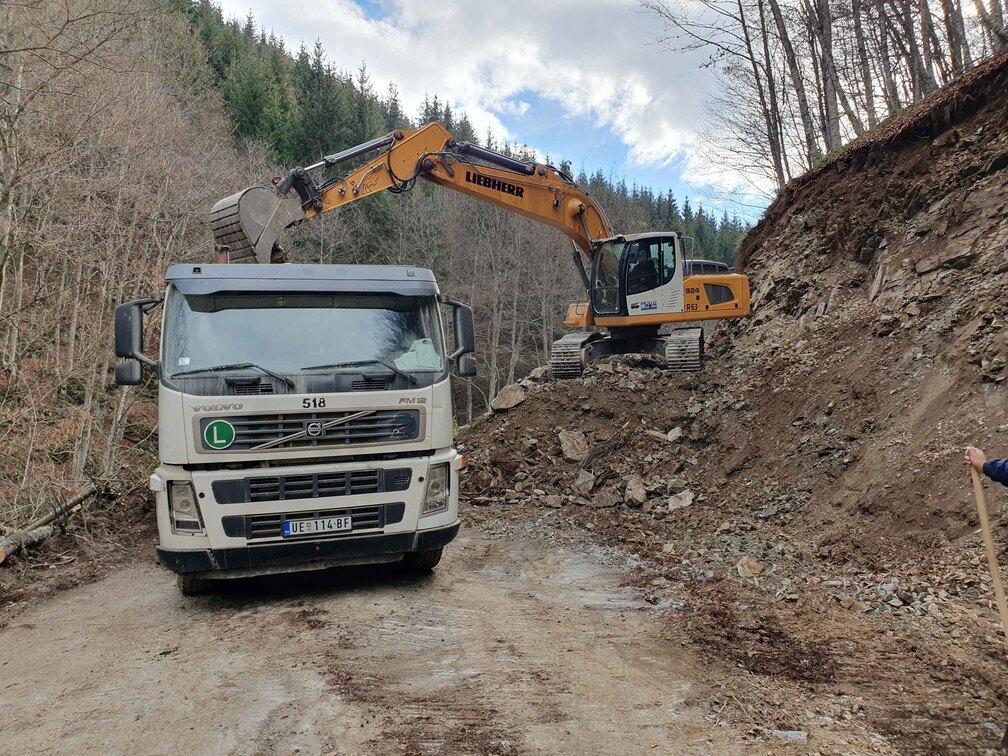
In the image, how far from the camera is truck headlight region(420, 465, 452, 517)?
5.39m

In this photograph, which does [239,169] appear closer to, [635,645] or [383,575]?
[383,575]

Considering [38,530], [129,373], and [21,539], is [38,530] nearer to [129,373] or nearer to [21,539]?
[21,539]

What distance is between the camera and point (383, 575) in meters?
6.01

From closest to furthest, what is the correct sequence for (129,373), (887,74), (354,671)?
(354,671), (129,373), (887,74)

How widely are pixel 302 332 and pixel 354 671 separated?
261 centimetres

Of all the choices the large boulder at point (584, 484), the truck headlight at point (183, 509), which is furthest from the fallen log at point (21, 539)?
the large boulder at point (584, 484)

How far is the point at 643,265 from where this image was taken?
40.6 ft

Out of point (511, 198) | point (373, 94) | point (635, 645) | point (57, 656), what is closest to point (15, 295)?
point (511, 198)

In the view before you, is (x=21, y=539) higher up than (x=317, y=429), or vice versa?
(x=317, y=429)

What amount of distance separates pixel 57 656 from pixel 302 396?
239cm

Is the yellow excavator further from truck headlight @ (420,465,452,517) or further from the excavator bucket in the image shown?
truck headlight @ (420,465,452,517)

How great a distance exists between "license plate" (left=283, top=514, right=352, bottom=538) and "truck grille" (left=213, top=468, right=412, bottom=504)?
0.19m

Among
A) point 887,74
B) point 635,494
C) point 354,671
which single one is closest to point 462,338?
point 354,671

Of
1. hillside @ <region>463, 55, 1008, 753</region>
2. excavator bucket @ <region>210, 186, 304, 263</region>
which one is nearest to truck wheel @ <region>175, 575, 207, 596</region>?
hillside @ <region>463, 55, 1008, 753</region>
